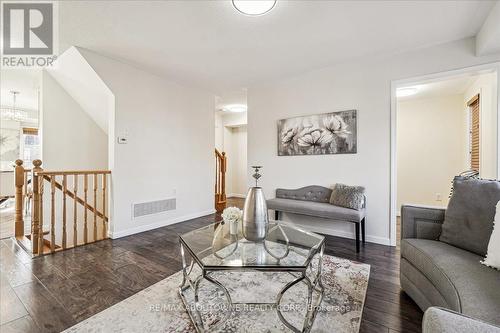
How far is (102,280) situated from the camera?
197 centimetres

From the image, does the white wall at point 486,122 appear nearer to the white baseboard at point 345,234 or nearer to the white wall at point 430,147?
the white wall at point 430,147

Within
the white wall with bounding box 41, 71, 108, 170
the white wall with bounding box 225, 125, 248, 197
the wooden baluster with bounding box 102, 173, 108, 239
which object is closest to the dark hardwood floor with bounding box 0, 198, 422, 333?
the wooden baluster with bounding box 102, 173, 108, 239

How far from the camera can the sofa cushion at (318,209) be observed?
8.71ft

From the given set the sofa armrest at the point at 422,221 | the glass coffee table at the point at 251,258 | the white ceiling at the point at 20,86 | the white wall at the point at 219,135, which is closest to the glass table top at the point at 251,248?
the glass coffee table at the point at 251,258

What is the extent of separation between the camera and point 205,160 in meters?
4.58

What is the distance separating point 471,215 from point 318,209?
5.04 feet

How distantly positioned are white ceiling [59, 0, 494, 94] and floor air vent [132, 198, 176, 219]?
6.93 feet

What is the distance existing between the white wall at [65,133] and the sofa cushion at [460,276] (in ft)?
17.0

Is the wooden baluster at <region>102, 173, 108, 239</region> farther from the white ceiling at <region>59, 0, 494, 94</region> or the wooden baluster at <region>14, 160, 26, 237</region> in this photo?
the white ceiling at <region>59, 0, 494, 94</region>

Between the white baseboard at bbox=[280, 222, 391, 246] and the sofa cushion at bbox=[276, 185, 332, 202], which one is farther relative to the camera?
the sofa cushion at bbox=[276, 185, 332, 202]

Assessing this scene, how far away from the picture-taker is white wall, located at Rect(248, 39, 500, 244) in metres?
2.73

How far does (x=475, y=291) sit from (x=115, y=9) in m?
3.26

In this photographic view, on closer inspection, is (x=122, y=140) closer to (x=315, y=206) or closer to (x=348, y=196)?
(x=315, y=206)

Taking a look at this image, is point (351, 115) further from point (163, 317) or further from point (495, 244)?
point (163, 317)
